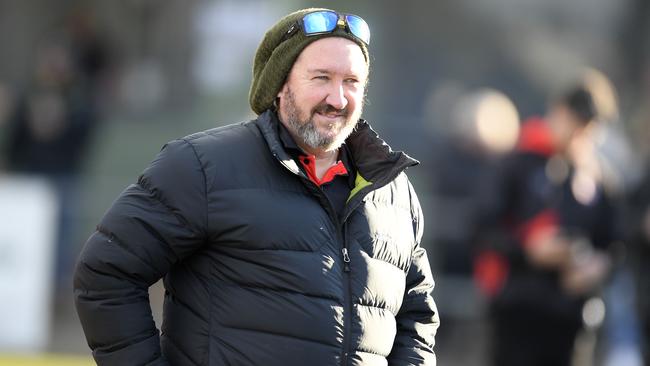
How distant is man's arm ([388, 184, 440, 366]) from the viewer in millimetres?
4477

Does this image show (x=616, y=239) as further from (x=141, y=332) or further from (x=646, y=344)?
(x=141, y=332)

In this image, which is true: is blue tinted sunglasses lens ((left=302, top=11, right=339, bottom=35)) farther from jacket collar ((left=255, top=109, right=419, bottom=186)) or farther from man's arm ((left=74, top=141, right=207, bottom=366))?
man's arm ((left=74, top=141, right=207, bottom=366))

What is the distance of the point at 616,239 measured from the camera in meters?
7.63

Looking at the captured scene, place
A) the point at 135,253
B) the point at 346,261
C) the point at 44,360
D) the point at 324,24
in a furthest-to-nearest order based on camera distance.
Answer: the point at 44,360 < the point at 324,24 < the point at 346,261 < the point at 135,253

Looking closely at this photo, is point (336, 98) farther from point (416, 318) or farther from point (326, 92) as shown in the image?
point (416, 318)

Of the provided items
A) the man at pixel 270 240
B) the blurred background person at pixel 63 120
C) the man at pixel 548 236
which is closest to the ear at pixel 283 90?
the man at pixel 270 240

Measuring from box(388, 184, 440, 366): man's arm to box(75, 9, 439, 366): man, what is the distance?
99 millimetres

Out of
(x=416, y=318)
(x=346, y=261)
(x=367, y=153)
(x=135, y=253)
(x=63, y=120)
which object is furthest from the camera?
(x=63, y=120)

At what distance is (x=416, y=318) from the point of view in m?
4.56

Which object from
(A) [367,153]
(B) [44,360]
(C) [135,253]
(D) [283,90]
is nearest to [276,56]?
(D) [283,90]

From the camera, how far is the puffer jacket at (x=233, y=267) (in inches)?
161

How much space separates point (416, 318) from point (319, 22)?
936 mm

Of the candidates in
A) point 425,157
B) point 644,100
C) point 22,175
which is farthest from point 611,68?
point 22,175

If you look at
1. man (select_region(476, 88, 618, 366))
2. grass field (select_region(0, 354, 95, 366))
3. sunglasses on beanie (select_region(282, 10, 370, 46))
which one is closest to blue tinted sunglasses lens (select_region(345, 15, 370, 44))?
sunglasses on beanie (select_region(282, 10, 370, 46))
